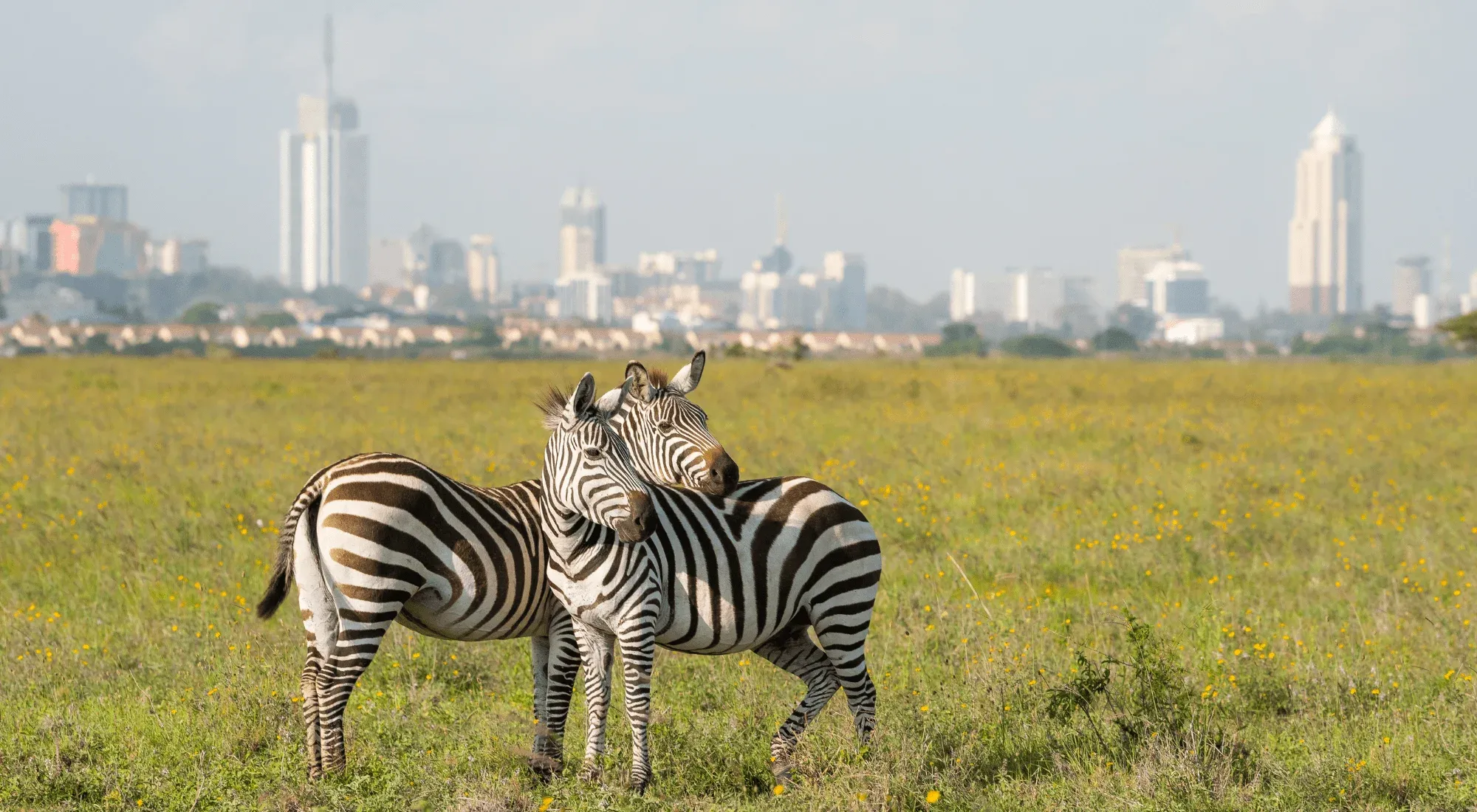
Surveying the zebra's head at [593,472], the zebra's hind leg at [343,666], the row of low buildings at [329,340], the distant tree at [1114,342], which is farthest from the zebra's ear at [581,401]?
the distant tree at [1114,342]

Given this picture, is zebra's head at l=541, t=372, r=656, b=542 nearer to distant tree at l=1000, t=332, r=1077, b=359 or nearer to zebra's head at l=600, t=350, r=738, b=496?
zebra's head at l=600, t=350, r=738, b=496

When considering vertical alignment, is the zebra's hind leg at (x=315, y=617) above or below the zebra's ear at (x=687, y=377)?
below

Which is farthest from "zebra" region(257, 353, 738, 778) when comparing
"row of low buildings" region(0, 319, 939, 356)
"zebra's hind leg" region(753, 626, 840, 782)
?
"row of low buildings" region(0, 319, 939, 356)

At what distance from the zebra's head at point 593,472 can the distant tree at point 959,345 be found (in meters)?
131

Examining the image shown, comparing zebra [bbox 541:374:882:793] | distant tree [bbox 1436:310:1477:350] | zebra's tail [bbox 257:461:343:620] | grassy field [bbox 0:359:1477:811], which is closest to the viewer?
zebra [bbox 541:374:882:793]

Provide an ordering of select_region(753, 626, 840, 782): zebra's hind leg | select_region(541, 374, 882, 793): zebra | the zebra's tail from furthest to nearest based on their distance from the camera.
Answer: select_region(753, 626, 840, 782): zebra's hind leg → the zebra's tail → select_region(541, 374, 882, 793): zebra

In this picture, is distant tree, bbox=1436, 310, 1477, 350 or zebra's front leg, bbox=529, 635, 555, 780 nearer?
zebra's front leg, bbox=529, 635, 555, 780

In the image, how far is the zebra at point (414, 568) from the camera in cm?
607

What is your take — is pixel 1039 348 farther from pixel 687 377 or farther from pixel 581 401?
pixel 581 401

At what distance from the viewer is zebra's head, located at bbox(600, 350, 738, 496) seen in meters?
6.07

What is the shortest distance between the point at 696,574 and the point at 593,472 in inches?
31.0

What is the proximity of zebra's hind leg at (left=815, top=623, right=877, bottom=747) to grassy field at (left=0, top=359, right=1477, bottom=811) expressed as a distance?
0.15 metres

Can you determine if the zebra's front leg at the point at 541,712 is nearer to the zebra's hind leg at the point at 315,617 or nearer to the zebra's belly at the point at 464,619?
the zebra's belly at the point at 464,619

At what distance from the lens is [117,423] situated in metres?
24.3
